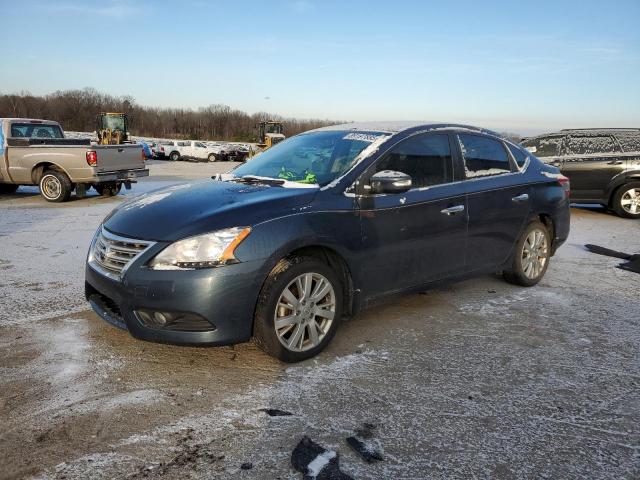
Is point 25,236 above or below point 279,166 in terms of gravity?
below

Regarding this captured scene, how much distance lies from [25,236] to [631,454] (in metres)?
7.78

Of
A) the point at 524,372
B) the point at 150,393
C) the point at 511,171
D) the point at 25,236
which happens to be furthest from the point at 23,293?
the point at 511,171

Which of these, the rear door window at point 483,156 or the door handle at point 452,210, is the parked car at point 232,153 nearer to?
the rear door window at point 483,156

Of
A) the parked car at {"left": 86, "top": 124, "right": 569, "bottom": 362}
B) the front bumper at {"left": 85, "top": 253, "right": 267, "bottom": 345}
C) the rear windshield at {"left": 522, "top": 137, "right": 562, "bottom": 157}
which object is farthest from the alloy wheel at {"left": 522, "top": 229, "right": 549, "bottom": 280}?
the rear windshield at {"left": 522, "top": 137, "right": 562, "bottom": 157}

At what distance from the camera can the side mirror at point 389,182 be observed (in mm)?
3848

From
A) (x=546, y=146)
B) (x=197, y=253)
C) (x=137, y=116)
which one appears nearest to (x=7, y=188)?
(x=197, y=253)

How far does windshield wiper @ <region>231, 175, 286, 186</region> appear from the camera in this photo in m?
4.07

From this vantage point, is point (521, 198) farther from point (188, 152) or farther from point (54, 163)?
point (188, 152)

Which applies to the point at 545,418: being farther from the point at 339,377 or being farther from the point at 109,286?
the point at 109,286

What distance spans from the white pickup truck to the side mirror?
3940 cm

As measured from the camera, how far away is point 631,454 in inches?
103

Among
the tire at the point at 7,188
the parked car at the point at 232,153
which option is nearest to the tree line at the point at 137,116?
the parked car at the point at 232,153

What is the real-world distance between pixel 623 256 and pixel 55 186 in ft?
37.2

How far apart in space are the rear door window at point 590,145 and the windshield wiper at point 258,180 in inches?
354
